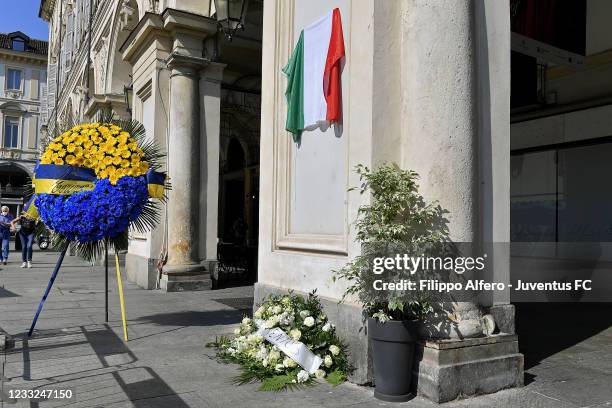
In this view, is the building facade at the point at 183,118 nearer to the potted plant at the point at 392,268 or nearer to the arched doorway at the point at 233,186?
the potted plant at the point at 392,268

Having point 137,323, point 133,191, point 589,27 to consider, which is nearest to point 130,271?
point 137,323

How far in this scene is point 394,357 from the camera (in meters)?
4.10

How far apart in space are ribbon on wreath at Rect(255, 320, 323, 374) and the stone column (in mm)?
5925

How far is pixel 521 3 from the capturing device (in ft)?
25.0

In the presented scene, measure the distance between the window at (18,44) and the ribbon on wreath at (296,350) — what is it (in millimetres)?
63036

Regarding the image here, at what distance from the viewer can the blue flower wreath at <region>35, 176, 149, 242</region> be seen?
233 inches

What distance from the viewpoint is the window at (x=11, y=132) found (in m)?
54.9

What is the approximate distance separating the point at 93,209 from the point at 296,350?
2897mm

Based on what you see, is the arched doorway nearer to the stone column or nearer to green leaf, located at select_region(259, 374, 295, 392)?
the stone column

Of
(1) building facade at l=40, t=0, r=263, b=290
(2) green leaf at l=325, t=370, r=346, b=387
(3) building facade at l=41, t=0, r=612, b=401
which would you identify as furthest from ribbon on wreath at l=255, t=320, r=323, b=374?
(1) building facade at l=40, t=0, r=263, b=290

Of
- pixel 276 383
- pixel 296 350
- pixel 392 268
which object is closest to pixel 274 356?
pixel 296 350

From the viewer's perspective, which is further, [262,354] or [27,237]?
[27,237]

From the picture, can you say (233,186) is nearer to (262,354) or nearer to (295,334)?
(262,354)

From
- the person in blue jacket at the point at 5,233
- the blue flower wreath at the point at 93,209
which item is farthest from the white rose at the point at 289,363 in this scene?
the person in blue jacket at the point at 5,233
